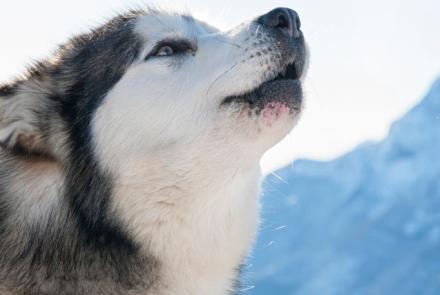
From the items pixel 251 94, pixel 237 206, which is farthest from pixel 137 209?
pixel 251 94

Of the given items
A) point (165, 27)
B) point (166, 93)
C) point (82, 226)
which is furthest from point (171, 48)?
point (82, 226)

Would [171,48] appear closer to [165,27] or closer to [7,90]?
[165,27]

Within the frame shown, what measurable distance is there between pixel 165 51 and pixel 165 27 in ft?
0.65

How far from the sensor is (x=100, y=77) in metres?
4.09

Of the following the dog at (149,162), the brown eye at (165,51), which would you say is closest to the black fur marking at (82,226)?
the dog at (149,162)

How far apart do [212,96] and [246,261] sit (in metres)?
1.10

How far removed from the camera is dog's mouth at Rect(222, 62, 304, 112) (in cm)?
371

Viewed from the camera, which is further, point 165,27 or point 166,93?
point 165,27

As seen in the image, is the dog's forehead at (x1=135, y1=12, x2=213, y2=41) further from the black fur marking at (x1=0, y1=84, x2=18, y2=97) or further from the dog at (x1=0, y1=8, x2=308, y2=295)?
the black fur marking at (x1=0, y1=84, x2=18, y2=97)

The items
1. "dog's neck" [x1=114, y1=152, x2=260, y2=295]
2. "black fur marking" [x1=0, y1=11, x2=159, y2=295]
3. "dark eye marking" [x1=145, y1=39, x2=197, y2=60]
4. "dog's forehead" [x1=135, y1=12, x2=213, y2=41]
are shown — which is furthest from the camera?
"dog's forehead" [x1=135, y1=12, x2=213, y2=41]

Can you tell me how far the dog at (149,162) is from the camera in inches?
146

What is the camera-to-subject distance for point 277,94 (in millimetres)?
3730

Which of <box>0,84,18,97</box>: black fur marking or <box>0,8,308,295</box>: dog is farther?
<box>0,84,18,97</box>: black fur marking

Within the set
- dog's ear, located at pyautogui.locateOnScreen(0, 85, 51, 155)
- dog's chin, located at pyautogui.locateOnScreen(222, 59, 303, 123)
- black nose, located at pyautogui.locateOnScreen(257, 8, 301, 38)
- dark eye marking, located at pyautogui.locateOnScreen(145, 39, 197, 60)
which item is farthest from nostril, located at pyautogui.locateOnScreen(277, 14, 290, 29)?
dog's ear, located at pyautogui.locateOnScreen(0, 85, 51, 155)
